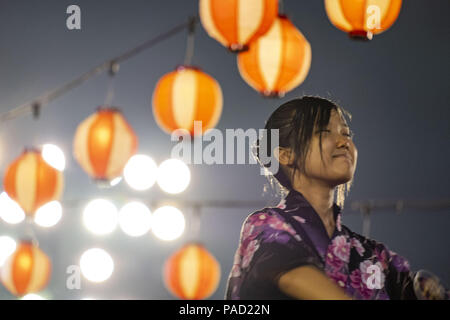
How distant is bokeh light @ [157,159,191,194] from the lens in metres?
5.21

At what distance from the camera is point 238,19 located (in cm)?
255

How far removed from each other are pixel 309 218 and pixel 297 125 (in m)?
0.18

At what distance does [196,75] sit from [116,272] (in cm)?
358

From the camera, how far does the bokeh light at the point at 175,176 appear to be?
521 centimetres

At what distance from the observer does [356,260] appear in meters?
1.19

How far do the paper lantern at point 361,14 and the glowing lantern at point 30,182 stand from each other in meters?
1.81

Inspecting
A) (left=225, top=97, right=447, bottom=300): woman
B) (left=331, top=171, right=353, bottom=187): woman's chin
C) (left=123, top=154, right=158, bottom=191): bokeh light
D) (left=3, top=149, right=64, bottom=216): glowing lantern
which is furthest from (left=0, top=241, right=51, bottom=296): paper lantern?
(left=331, top=171, right=353, bottom=187): woman's chin

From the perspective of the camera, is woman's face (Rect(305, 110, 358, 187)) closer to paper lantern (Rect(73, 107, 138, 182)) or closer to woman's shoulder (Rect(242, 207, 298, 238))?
woman's shoulder (Rect(242, 207, 298, 238))

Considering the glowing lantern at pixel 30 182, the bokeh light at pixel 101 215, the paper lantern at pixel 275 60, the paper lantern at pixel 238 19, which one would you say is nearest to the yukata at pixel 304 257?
the paper lantern at pixel 238 19

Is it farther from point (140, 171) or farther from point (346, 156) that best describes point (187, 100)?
point (140, 171)

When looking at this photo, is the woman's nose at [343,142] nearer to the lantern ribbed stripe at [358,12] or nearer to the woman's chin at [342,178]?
the woman's chin at [342,178]

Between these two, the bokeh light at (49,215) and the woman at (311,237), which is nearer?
the woman at (311,237)

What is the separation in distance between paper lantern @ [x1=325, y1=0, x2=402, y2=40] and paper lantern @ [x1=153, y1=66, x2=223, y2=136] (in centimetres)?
73
